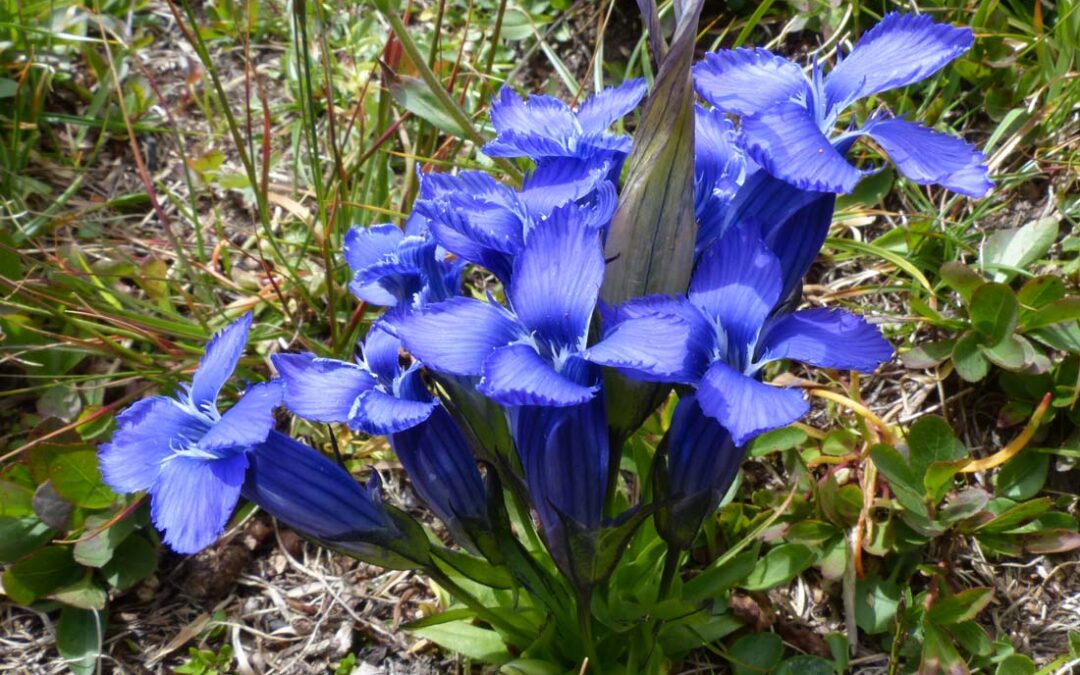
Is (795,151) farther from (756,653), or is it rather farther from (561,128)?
(756,653)

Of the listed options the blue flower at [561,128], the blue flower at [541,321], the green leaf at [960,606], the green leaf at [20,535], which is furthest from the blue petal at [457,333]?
the green leaf at [20,535]

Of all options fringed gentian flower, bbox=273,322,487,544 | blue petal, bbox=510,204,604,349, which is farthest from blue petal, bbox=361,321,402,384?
blue petal, bbox=510,204,604,349

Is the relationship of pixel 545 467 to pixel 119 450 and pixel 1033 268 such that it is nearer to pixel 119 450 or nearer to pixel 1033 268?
pixel 119 450

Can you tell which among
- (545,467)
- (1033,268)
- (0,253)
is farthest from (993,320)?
(0,253)

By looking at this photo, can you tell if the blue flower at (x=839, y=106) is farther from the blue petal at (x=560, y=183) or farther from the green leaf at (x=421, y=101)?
the green leaf at (x=421, y=101)

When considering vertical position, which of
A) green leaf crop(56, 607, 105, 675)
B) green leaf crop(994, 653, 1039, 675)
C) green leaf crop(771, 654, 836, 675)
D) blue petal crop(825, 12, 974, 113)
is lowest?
green leaf crop(56, 607, 105, 675)

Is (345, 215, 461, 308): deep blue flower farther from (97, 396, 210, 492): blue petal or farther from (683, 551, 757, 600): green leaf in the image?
(683, 551, 757, 600): green leaf
